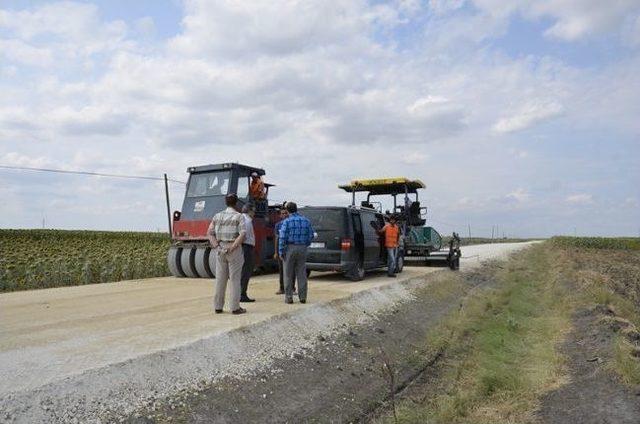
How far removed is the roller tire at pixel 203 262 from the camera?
1556 centimetres

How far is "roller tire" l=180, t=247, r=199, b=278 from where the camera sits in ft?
51.8

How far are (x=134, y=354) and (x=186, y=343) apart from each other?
2.43ft

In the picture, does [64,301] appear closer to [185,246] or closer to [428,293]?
[185,246]

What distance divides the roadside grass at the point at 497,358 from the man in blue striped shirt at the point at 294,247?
267 centimetres

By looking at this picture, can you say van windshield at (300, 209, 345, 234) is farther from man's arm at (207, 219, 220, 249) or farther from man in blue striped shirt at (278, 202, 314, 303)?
man's arm at (207, 219, 220, 249)

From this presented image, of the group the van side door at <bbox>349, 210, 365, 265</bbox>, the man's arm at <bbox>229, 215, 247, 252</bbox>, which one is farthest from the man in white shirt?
the van side door at <bbox>349, 210, 365, 265</bbox>

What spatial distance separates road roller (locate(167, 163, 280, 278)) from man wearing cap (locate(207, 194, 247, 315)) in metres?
6.25

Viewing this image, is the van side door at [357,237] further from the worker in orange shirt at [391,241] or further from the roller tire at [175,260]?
the roller tire at [175,260]

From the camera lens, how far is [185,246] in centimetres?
1611

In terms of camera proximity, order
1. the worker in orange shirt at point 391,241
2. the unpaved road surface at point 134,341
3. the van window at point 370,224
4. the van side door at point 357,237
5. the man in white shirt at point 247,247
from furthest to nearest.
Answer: the worker in orange shirt at point 391,241
the van window at point 370,224
the van side door at point 357,237
the man in white shirt at point 247,247
the unpaved road surface at point 134,341

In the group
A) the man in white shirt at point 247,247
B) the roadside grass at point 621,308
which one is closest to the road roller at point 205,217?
the man in white shirt at point 247,247

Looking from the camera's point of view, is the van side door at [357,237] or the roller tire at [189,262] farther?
the roller tire at [189,262]

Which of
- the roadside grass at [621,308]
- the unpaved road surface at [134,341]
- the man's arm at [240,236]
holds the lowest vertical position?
the roadside grass at [621,308]

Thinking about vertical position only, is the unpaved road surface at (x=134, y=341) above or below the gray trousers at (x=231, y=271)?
below
